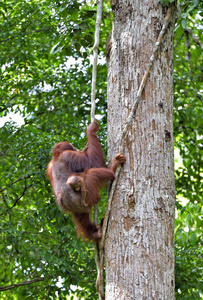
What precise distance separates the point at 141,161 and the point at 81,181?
1053mm

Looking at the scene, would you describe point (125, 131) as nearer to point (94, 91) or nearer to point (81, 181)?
point (94, 91)

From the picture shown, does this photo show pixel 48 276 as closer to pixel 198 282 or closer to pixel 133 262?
pixel 198 282

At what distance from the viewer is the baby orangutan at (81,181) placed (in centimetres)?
351

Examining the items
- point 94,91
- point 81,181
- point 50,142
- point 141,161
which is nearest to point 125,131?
point 141,161

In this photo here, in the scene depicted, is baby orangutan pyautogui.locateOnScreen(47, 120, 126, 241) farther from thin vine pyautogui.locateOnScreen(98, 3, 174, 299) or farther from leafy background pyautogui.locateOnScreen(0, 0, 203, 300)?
leafy background pyautogui.locateOnScreen(0, 0, 203, 300)

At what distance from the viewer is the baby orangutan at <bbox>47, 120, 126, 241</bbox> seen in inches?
138

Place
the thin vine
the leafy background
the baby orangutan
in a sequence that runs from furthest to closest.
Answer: the leafy background, the baby orangutan, the thin vine

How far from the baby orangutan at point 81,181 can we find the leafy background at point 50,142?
3.52 ft

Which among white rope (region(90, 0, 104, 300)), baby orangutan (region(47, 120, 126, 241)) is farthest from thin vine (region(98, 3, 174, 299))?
baby orangutan (region(47, 120, 126, 241))

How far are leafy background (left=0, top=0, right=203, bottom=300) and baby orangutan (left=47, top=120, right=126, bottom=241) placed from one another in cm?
107

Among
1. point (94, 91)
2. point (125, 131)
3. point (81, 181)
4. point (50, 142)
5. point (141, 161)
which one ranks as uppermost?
point (50, 142)

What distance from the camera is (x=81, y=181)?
352 cm

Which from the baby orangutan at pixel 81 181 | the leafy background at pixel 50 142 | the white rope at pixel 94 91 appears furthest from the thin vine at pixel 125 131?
the leafy background at pixel 50 142

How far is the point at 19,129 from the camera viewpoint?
5707 mm
